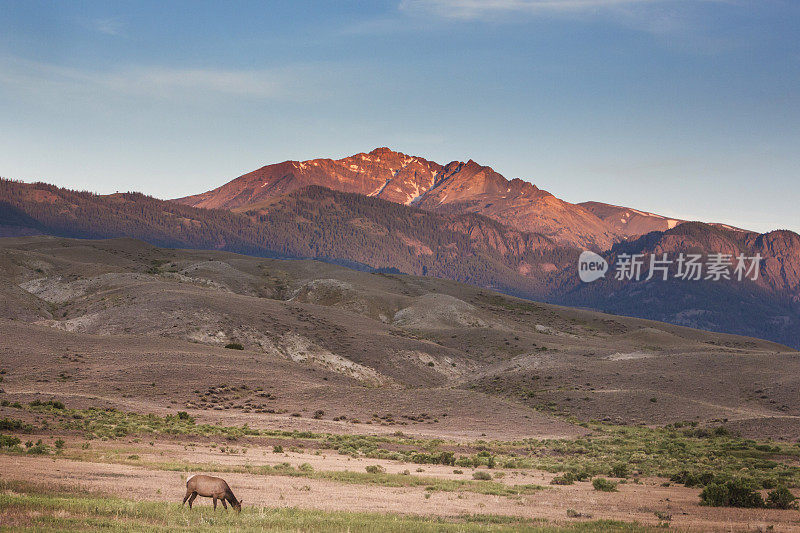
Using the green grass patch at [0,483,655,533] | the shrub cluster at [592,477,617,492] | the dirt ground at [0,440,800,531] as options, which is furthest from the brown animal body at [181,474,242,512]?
the shrub cluster at [592,477,617,492]

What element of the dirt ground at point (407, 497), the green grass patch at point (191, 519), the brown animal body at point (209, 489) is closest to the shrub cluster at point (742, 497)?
the dirt ground at point (407, 497)

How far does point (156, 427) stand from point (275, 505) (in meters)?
25.7

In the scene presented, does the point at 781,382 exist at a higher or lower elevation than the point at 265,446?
higher

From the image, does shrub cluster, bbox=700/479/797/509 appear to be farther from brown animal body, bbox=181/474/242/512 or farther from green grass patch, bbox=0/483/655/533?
brown animal body, bbox=181/474/242/512

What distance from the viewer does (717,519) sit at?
23047 millimetres

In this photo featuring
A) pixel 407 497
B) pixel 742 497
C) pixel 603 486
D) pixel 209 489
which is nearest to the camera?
pixel 209 489

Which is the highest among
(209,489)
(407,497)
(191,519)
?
(209,489)

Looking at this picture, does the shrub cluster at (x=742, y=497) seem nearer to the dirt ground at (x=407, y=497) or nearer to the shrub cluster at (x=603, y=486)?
the dirt ground at (x=407, y=497)

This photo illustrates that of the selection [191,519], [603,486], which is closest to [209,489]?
[191,519]

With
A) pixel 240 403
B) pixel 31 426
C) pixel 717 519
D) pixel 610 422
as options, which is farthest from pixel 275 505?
pixel 610 422

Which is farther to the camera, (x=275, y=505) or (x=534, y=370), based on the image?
(x=534, y=370)

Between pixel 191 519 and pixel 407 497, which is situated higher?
pixel 191 519

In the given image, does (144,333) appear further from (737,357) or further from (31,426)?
(737,357)

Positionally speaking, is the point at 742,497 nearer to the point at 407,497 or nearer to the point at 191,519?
the point at 407,497
